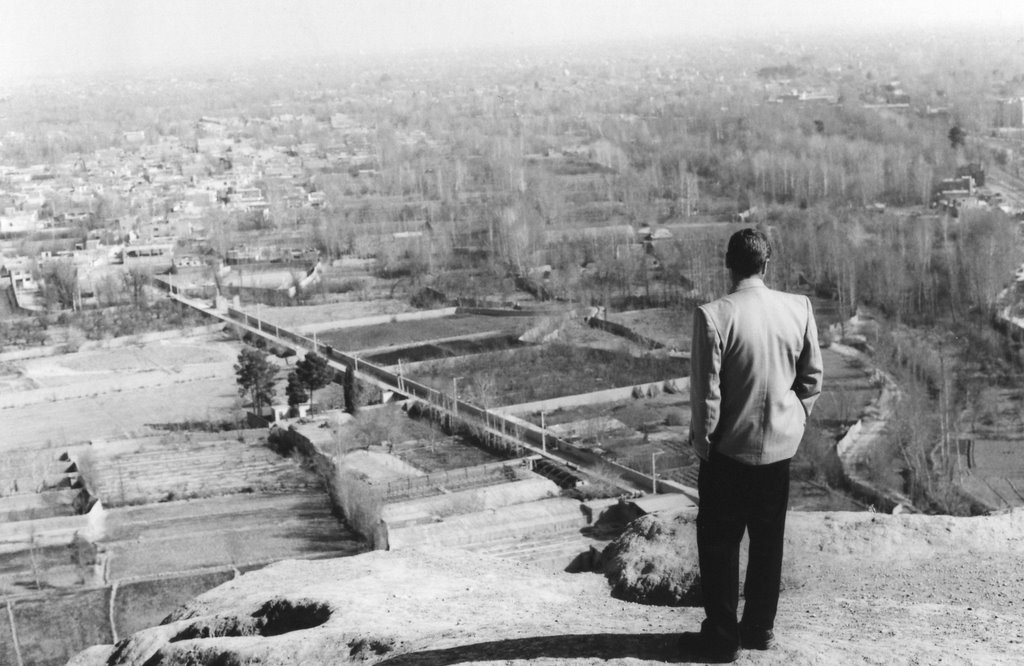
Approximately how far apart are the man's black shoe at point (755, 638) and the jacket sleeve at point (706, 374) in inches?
16.0

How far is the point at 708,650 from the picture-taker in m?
2.21

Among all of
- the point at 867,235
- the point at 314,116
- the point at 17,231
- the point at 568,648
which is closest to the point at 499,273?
the point at 867,235

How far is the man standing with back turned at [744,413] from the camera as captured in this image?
207cm

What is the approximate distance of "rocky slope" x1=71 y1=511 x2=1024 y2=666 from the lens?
2.47m

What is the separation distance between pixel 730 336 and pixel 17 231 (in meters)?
20.3

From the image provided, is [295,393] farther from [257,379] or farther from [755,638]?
[755,638]

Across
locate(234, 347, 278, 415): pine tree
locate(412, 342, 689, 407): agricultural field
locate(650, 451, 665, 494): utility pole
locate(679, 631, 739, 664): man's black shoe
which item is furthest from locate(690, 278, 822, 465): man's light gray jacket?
locate(234, 347, 278, 415): pine tree

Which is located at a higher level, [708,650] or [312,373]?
[708,650]

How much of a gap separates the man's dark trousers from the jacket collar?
0.85 ft

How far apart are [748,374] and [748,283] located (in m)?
0.15

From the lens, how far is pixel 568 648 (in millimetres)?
2424

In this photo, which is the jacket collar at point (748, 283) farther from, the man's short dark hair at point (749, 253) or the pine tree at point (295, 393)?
the pine tree at point (295, 393)

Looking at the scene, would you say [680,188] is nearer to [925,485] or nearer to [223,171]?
[223,171]

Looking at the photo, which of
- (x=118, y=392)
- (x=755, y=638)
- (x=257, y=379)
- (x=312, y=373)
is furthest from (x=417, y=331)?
(x=755, y=638)
